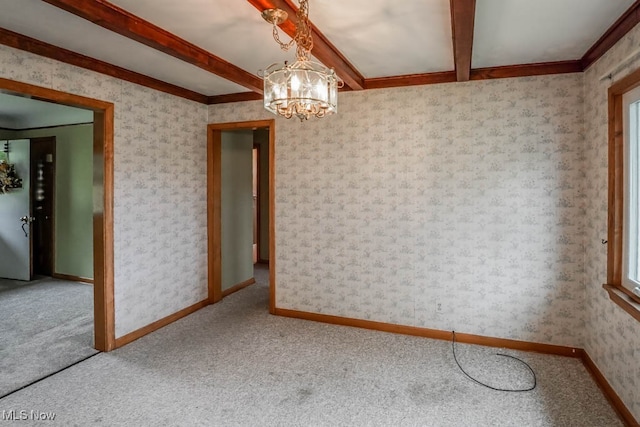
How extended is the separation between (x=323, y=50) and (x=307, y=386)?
236 cm

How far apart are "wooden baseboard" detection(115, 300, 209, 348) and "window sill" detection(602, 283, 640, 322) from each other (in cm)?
374

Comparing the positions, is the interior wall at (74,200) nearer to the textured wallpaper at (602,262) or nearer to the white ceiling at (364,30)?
the white ceiling at (364,30)

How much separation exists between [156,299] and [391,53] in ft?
10.2

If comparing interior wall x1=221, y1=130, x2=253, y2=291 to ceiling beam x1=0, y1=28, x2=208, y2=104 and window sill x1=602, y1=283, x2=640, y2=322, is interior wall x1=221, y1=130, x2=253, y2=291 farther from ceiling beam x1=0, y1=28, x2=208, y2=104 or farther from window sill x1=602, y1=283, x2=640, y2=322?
window sill x1=602, y1=283, x2=640, y2=322

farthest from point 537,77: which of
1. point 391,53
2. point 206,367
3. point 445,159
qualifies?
point 206,367

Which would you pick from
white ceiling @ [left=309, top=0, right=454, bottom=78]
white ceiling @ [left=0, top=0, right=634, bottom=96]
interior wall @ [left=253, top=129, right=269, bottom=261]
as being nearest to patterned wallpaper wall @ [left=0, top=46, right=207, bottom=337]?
white ceiling @ [left=0, top=0, right=634, bottom=96]

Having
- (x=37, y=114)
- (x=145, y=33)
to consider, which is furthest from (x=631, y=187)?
(x=37, y=114)

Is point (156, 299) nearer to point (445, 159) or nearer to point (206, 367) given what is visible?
point (206, 367)

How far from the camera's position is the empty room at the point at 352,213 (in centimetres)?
233

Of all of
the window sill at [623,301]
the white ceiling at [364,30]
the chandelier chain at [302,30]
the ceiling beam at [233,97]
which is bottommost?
the window sill at [623,301]

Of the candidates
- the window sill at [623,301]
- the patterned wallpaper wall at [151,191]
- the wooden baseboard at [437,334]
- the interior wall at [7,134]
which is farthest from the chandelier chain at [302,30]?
the interior wall at [7,134]

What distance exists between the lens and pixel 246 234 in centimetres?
538

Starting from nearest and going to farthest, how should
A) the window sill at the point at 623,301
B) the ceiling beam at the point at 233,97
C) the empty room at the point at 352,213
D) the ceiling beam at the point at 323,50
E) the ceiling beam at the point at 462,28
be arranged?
the ceiling beam at the point at 462,28 < the ceiling beam at the point at 323,50 < the window sill at the point at 623,301 < the empty room at the point at 352,213 < the ceiling beam at the point at 233,97

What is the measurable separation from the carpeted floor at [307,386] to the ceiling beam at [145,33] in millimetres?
2317
